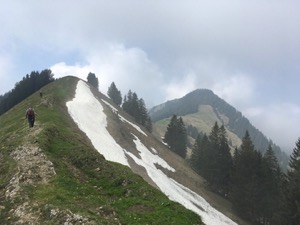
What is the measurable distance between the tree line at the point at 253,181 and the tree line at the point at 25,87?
2273 inches

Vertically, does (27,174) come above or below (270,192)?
below

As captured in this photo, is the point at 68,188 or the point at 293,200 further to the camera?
the point at 293,200

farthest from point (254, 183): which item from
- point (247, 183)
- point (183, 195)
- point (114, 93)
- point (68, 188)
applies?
point (114, 93)

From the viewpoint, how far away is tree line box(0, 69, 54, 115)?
10425 cm

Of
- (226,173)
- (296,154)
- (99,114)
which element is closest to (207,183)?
(226,173)

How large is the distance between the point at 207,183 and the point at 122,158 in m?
31.1

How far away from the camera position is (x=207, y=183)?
3049 inches

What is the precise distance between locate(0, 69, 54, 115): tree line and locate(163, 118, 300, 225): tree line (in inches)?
2273

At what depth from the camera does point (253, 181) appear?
69.1 meters

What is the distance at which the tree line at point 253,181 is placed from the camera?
5431cm

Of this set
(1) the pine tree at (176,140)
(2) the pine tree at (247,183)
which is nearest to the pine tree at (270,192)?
(2) the pine tree at (247,183)

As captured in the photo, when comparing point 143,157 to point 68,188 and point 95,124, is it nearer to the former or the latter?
point 95,124

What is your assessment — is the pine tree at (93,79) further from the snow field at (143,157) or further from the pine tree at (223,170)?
the pine tree at (223,170)

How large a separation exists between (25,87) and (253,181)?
76.6 meters
